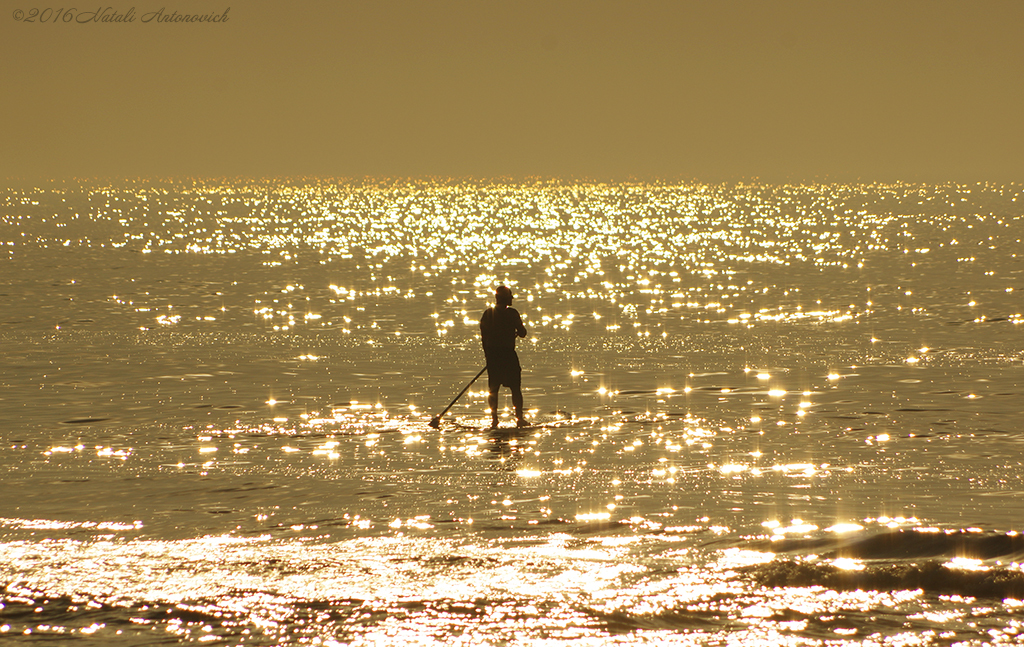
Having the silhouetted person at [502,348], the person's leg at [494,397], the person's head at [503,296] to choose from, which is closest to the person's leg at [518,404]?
the silhouetted person at [502,348]

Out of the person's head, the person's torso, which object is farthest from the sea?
the person's head

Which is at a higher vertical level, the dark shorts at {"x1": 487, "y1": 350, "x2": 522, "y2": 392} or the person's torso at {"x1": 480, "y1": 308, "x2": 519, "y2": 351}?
the person's torso at {"x1": 480, "y1": 308, "x2": 519, "y2": 351}

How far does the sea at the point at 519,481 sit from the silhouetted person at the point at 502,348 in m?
0.54

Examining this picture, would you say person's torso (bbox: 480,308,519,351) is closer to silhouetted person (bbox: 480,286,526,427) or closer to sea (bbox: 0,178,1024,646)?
silhouetted person (bbox: 480,286,526,427)

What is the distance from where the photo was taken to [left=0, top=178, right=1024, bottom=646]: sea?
7.36m

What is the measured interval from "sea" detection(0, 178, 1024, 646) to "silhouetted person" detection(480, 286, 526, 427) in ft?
1.77

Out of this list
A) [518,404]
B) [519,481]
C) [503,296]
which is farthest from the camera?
[518,404]

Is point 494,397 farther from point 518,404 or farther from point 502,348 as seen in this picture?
point 502,348

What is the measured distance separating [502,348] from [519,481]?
3604mm

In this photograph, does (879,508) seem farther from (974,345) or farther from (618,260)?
(618,260)

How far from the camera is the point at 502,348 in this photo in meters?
14.8

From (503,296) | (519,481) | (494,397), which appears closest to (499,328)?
(503,296)

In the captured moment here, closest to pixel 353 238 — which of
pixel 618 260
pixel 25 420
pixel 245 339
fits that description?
pixel 618 260

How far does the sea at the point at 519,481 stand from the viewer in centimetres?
736
